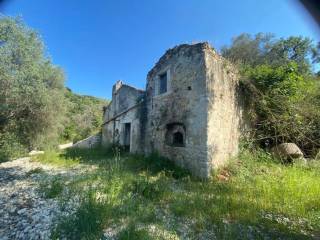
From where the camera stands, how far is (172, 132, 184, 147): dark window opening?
840 centimetres

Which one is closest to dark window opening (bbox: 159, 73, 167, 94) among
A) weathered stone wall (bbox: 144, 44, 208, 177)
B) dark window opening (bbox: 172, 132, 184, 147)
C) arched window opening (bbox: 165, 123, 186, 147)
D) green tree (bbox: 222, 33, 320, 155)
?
weathered stone wall (bbox: 144, 44, 208, 177)

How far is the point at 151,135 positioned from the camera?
32.2ft

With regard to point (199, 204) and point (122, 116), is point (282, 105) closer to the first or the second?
point (199, 204)

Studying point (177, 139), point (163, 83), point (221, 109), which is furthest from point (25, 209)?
point (163, 83)

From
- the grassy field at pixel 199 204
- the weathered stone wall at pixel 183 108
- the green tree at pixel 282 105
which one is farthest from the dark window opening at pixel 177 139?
the green tree at pixel 282 105

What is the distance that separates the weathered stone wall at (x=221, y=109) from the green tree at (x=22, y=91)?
8211 mm

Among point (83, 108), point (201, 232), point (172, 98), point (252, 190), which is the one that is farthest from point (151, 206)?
point (83, 108)

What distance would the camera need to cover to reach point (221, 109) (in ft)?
26.0

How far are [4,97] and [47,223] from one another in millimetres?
7544

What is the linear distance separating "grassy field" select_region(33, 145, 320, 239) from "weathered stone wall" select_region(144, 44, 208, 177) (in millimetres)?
825

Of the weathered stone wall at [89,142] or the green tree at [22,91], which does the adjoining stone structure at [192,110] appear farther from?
the weathered stone wall at [89,142]

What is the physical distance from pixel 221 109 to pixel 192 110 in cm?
120

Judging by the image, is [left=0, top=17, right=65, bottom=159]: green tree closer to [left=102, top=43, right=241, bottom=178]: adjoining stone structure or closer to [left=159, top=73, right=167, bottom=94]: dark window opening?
[left=102, top=43, right=241, bottom=178]: adjoining stone structure

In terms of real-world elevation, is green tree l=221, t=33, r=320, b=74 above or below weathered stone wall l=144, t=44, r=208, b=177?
above
